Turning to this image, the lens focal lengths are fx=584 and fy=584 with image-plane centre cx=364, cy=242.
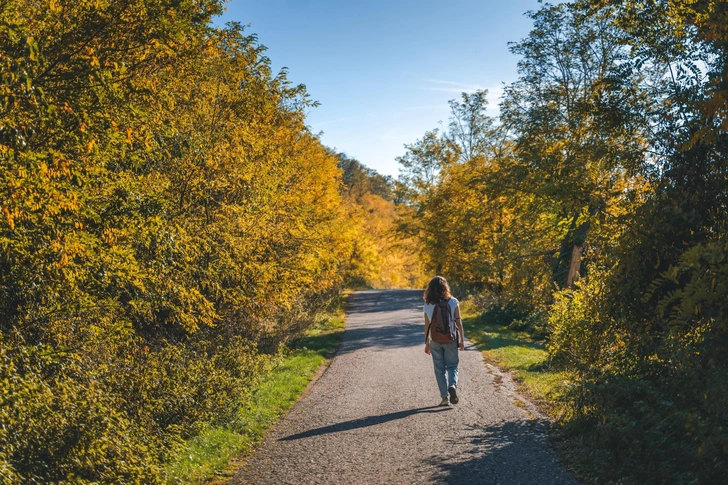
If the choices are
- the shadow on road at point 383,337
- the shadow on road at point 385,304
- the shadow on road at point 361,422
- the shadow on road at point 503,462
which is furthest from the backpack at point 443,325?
the shadow on road at point 385,304

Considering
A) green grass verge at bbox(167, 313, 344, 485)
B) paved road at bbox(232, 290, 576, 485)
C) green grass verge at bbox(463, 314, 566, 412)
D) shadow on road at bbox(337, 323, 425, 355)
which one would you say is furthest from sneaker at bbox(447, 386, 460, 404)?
shadow on road at bbox(337, 323, 425, 355)

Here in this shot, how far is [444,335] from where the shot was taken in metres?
8.94

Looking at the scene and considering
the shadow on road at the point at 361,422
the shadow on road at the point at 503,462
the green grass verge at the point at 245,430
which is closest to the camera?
the shadow on road at the point at 503,462

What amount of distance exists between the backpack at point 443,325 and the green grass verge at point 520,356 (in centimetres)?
166

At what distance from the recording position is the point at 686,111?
660 centimetres

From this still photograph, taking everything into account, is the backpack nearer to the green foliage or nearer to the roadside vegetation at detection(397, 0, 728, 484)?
the roadside vegetation at detection(397, 0, 728, 484)

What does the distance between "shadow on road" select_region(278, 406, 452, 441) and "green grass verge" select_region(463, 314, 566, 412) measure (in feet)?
6.03

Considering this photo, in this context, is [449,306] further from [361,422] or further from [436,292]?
[361,422]

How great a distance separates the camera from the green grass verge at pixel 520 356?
33.7 ft

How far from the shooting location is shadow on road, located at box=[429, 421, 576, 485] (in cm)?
586

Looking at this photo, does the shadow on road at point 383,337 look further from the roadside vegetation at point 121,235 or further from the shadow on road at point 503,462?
the shadow on road at point 503,462

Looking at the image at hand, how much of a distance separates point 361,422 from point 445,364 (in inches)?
65.3

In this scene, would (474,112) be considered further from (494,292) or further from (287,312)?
(287,312)

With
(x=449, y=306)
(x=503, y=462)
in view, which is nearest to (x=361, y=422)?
(x=449, y=306)
